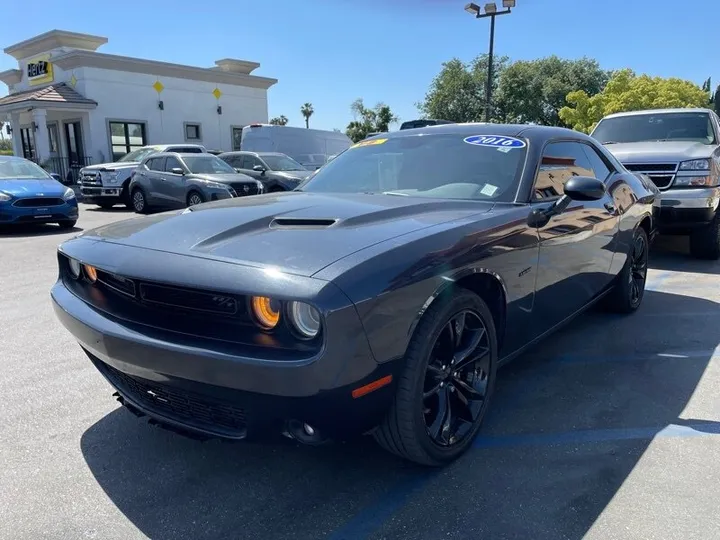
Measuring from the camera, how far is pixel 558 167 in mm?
3775

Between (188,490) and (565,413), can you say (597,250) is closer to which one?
(565,413)

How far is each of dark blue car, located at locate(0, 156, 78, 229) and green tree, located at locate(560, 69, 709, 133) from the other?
22262 millimetres

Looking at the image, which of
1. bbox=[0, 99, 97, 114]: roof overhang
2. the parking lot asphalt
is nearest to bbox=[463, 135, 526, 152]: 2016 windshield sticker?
the parking lot asphalt

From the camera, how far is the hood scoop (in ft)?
8.57

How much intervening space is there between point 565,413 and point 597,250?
4.25ft

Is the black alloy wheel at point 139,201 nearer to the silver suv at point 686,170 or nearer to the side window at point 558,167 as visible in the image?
the silver suv at point 686,170

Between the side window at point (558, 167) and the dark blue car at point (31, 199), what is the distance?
9.43 metres

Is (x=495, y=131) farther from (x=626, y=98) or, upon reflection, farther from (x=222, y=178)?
(x=626, y=98)

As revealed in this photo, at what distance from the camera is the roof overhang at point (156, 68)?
21.7 metres

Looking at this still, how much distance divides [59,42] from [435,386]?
25663 millimetres

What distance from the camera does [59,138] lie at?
23766 mm

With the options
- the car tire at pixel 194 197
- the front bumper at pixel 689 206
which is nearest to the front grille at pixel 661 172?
the front bumper at pixel 689 206

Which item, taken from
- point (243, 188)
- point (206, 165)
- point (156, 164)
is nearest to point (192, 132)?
point (156, 164)

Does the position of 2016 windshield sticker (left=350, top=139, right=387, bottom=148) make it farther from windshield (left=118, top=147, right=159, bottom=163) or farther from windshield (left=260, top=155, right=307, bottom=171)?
windshield (left=118, top=147, right=159, bottom=163)
